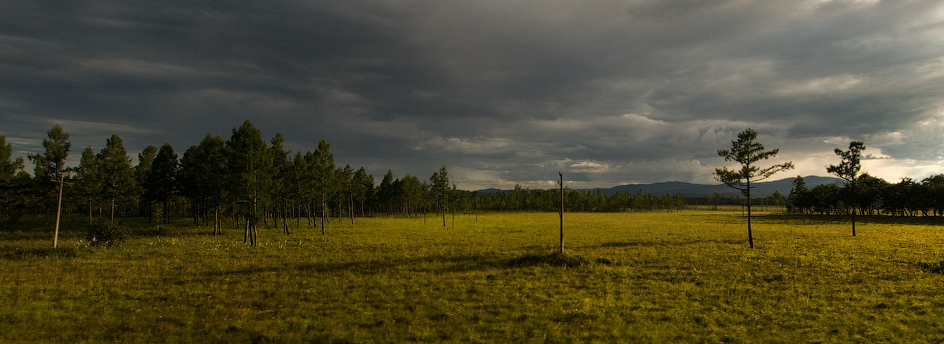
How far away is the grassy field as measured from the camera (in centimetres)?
1308

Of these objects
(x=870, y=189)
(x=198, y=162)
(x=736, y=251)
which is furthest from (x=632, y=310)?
(x=870, y=189)

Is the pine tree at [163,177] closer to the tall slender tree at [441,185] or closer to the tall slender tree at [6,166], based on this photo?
the tall slender tree at [6,166]

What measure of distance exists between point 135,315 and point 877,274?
39818 mm

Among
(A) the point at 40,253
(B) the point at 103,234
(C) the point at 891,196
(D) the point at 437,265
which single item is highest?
(C) the point at 891,196

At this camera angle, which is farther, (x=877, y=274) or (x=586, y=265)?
(x=586, y=265)

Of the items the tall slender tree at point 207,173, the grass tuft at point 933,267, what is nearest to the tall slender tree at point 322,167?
the tall slender tree at point 207,173

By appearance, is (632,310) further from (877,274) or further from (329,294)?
(877,274)

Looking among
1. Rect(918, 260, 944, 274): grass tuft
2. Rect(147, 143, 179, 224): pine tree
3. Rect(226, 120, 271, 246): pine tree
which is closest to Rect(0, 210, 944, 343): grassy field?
Rect(918, 260, 944, 274): grass tuft

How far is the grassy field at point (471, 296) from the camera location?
13.1m

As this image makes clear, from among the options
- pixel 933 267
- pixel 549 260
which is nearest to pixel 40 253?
pixel 549 260

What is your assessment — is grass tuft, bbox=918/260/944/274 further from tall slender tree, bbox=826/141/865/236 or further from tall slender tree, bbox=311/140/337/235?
tall slender tree, bbox=311/140/337/235

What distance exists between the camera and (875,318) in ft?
47.0

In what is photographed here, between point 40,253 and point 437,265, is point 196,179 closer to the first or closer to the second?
point 40,253

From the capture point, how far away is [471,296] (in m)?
18.3
